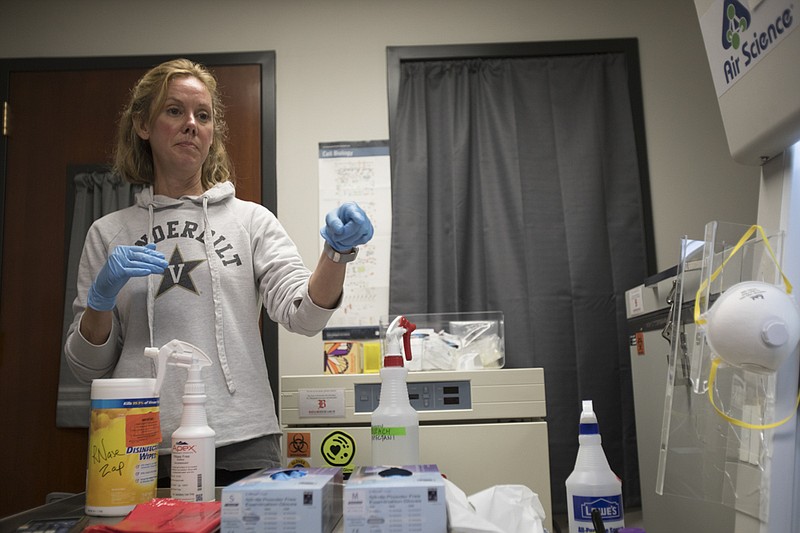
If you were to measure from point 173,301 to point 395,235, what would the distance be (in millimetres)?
1199

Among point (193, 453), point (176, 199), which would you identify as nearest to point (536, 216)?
point (176, 199)

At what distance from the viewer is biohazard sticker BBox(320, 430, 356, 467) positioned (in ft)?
4.50

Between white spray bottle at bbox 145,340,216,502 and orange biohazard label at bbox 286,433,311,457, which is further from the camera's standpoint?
orange biohazard label at bbox 286,433,311,457

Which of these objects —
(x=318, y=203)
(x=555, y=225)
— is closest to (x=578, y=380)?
(x=555, y=225)

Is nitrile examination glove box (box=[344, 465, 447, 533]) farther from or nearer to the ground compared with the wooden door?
nearer to the ground

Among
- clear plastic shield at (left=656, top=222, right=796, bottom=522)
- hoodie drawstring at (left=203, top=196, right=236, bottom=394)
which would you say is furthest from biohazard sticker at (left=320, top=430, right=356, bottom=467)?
clear plastic shield at (left=656, top=222, right=796, bottom=522)

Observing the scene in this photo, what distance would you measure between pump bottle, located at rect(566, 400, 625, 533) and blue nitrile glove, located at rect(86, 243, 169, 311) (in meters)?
0.74

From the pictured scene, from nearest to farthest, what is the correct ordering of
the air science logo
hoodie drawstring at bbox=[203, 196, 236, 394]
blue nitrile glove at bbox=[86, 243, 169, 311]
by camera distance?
the air science logo, blue nitrile glove at bbox=[86, 243, 169, 311], hoodie drawstring at bbox=[203, 196, 236, 394]

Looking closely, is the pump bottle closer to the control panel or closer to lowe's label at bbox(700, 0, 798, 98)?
lowe's label at bbox(700, 0, 798, 98)

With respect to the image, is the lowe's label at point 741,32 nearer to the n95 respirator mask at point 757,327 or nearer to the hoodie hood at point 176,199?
the n95 respirator mask at point 757,327

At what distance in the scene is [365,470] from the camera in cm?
73

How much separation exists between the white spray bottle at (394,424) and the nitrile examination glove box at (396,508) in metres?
0.25

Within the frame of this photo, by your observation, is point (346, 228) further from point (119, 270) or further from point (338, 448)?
point (338, 448)

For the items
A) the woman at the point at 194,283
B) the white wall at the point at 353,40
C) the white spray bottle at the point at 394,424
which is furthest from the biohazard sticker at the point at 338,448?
the white wall at the point at 353,40
